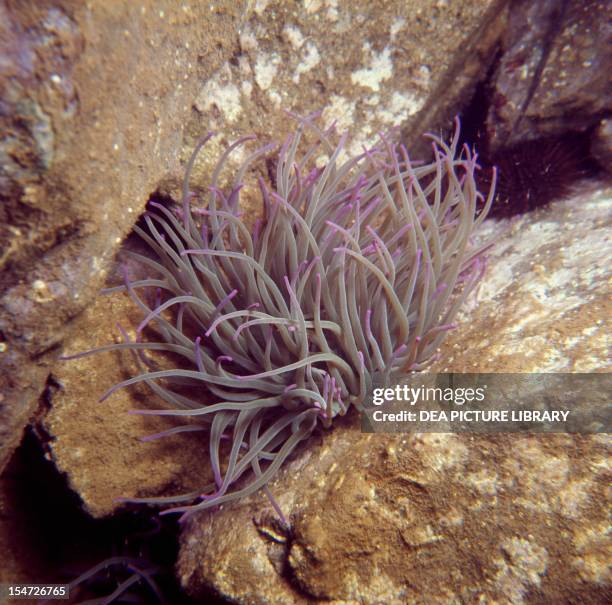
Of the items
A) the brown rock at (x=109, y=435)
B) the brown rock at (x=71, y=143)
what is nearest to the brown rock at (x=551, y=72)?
the brown rock at (x=71, y=143)

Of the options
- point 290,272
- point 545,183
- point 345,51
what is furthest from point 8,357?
point 545,183

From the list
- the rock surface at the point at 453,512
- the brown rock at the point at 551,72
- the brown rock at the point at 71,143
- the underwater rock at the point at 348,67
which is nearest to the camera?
the brown rock at the point at 71,143

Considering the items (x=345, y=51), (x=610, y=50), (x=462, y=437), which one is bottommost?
(x=462, y=437)

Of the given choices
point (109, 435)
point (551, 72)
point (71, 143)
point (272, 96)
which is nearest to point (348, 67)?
point (272, 96)

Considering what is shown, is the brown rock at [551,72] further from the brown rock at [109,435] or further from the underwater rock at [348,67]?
the brown rock at [109,435]

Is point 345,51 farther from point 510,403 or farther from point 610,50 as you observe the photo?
point 510,403

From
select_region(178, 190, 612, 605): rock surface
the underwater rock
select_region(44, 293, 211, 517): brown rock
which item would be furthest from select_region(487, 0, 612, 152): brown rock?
select_region(44, 293, 211, 517): brown rock

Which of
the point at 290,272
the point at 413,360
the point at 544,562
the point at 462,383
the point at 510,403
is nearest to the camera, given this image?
the point at 544,562
